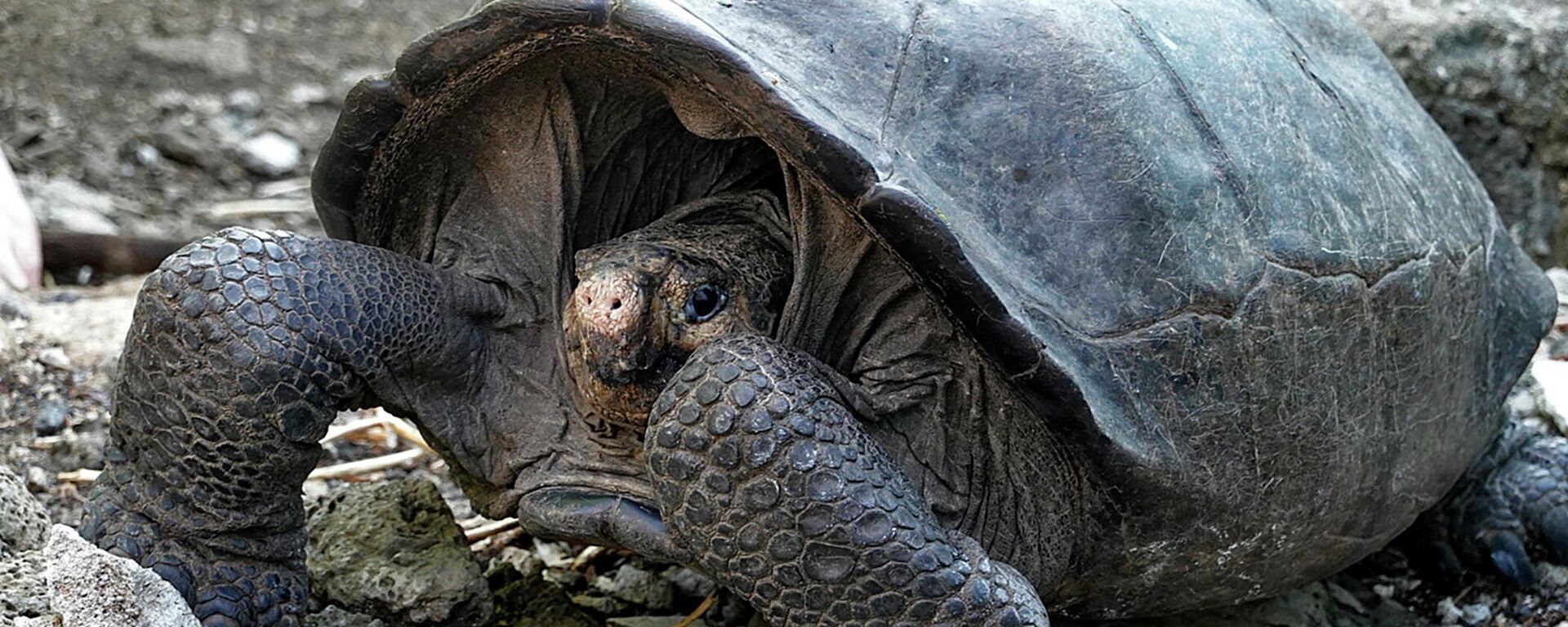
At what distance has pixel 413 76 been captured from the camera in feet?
8.68

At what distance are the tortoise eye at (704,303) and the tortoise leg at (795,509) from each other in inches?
8.5

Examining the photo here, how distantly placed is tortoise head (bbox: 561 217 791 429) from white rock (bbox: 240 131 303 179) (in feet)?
14.2

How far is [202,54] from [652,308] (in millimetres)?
5547

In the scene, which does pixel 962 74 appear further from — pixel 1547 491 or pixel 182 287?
pixel 1547 491

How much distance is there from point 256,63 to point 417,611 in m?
5.26

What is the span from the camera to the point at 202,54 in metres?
7.45

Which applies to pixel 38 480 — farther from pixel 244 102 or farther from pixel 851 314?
pixel 244 102

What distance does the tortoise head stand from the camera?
2553mm

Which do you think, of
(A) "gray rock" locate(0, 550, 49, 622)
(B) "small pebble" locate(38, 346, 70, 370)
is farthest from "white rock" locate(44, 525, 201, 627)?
(B) "small pebble" locate(38, 346, 70, 370)

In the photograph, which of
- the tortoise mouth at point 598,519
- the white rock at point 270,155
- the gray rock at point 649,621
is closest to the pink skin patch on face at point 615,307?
the tortoise mouth at point 598,519

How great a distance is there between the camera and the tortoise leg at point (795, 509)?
7.56 ft

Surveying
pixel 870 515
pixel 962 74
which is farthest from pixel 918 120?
pixel 870 515

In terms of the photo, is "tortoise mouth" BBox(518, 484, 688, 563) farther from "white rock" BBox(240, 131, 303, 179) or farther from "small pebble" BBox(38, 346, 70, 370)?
"white rock" BBox(240, 131, 303, 179)

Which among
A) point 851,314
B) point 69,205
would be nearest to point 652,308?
point 851,314
